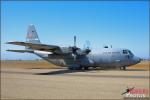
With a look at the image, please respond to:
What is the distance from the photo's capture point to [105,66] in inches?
1609

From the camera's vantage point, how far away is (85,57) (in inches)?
1615

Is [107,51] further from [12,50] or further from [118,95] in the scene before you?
[118,95]

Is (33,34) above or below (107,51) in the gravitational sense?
above

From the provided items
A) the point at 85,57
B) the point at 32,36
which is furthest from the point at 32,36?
the point at 85,57

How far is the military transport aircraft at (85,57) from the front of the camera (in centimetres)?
3838

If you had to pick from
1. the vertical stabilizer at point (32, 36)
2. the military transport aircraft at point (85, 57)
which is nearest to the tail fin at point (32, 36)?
the vertical stabilizer at point (32, 36)

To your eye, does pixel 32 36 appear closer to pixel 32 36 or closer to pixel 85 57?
pixel 32 36

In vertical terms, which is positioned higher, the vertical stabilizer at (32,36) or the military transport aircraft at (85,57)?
the vertical stabilizer at (32,36)

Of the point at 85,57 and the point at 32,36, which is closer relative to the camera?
the point at 85,57

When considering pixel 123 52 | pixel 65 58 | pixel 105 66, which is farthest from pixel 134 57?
pixel 65 58

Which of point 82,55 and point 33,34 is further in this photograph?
point 33,34

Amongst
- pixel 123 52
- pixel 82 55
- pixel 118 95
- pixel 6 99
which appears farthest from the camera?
pixel 82 55

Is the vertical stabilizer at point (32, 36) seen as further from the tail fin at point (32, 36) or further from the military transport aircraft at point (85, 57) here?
the military transport aircraft at point (85, 57)

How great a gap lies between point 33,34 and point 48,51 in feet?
25.7
